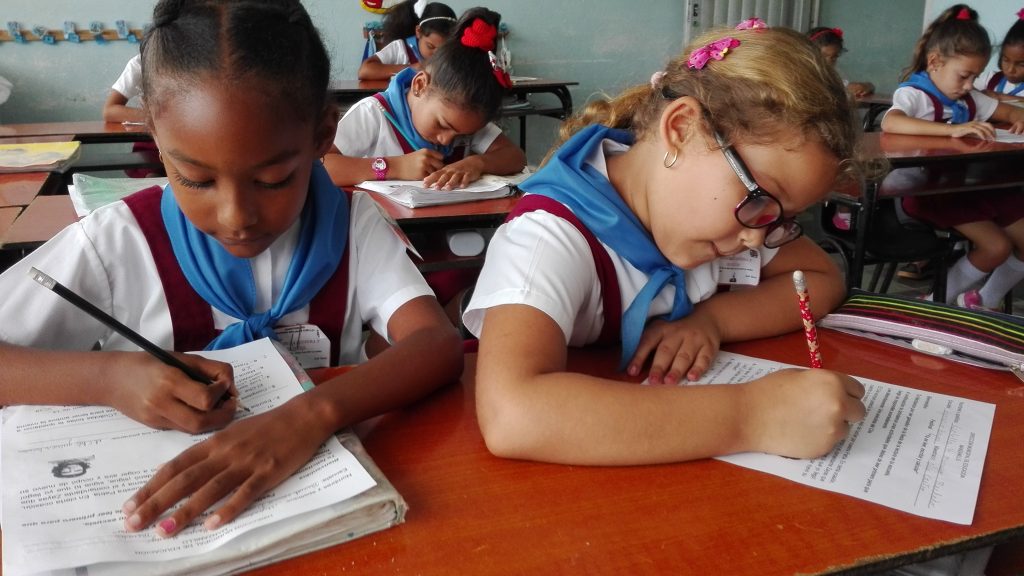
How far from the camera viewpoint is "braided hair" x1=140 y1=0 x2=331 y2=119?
797 millimetres

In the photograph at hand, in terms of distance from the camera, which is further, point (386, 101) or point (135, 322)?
point (386, 101)

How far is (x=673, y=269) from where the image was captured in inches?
38.9

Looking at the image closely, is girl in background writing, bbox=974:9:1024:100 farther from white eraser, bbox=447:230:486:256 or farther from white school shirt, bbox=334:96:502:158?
white eraser, bbox=447:230:486:256

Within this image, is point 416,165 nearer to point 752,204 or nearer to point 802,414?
point 752,204

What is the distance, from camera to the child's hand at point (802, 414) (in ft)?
2.28

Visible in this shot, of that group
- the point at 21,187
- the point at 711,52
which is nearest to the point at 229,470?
the point at 711,52

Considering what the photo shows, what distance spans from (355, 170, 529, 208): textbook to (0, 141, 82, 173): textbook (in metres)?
0.92

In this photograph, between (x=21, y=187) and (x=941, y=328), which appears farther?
(x=21, y=187)

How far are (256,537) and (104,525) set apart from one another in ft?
0.36

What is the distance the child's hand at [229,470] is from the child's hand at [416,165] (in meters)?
1.63

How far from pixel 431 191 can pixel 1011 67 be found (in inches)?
176

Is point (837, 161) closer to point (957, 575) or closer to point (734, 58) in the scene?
point (734, 58)

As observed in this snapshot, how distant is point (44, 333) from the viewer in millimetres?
875

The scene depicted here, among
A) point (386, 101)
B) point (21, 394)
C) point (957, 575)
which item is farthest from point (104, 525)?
point (386, 101)
